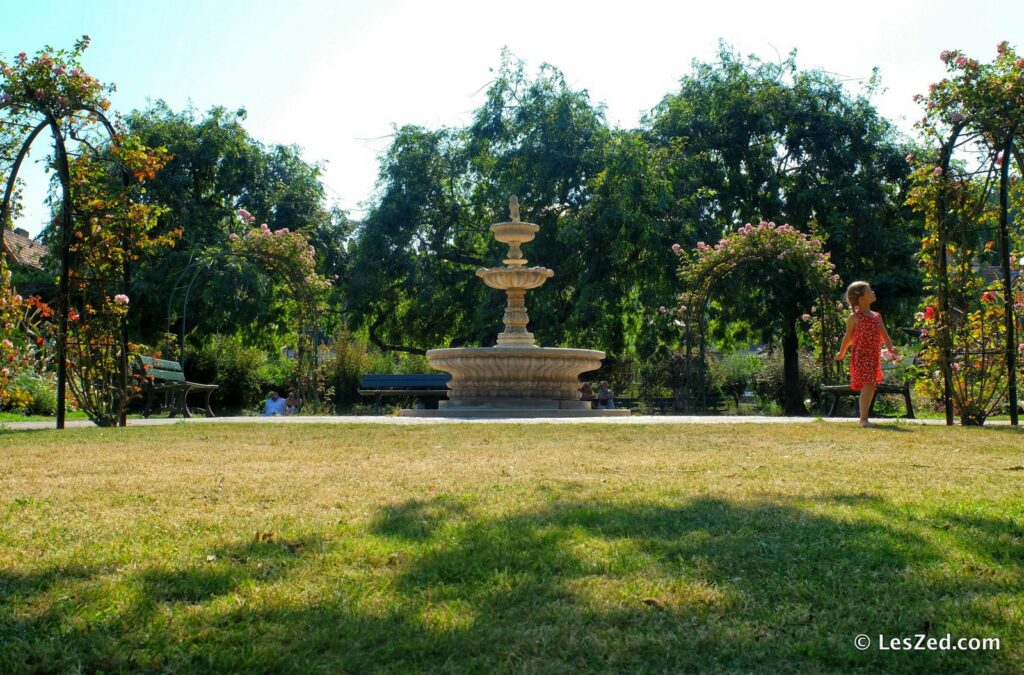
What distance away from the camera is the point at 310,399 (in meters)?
19.7

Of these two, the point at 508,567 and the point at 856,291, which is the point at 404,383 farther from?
the point at 508,567

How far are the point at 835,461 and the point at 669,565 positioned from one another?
338 centimetres

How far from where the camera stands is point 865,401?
32.9 feet

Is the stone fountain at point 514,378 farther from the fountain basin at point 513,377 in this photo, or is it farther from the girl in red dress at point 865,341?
the girl in red dress at point 865,341

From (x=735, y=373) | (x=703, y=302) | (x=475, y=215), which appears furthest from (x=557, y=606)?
(x=735, y=373)

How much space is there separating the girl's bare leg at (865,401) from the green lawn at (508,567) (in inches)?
166

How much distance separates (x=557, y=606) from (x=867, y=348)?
8.45 meters

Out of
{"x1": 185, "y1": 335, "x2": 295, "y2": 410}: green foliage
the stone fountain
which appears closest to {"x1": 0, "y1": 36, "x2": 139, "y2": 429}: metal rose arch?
the stone fountain

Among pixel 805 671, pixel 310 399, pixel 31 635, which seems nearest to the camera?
pixel 805 671

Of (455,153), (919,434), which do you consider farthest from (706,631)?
(455,153)

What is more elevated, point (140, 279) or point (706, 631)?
point (140, 279)

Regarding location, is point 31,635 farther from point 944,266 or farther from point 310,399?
point 310,399

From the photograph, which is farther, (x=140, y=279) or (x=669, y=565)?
(x=140, y=279)

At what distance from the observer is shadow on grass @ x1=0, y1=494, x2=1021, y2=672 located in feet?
7.51
